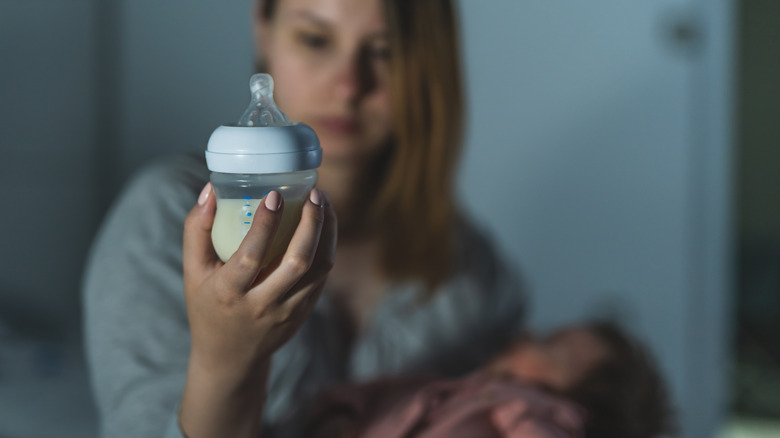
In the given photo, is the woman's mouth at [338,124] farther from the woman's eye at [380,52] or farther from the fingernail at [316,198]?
the fingernail at [316,198]

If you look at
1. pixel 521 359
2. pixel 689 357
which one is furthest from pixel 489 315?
pixel 689 357

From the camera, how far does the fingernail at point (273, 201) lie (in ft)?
1.42

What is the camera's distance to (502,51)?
208 cm

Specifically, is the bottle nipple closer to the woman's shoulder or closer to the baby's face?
the woman's shoulder

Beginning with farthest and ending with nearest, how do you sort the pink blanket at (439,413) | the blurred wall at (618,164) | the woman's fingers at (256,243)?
the blurred wall at (618,164), the pink blanket at (439,413), the woman's fingers at (256,243)

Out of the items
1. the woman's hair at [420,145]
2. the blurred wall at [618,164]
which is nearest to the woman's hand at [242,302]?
the woman's hair at [420,145]

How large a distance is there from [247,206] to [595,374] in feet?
2.79

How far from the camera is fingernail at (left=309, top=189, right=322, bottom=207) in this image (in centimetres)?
46

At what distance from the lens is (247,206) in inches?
18.0

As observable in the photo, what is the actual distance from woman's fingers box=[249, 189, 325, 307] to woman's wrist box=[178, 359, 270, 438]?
0.35 ft

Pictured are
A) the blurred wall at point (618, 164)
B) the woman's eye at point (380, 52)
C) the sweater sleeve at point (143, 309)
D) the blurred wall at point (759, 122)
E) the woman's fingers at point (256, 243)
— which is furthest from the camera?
the blurred wall at point (759, 122)

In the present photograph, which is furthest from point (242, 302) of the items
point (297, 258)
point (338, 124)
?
point (338, 124)

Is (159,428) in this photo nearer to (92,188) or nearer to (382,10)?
(382,10)

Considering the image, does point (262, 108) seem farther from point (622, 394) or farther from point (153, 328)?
point (622, 394)
